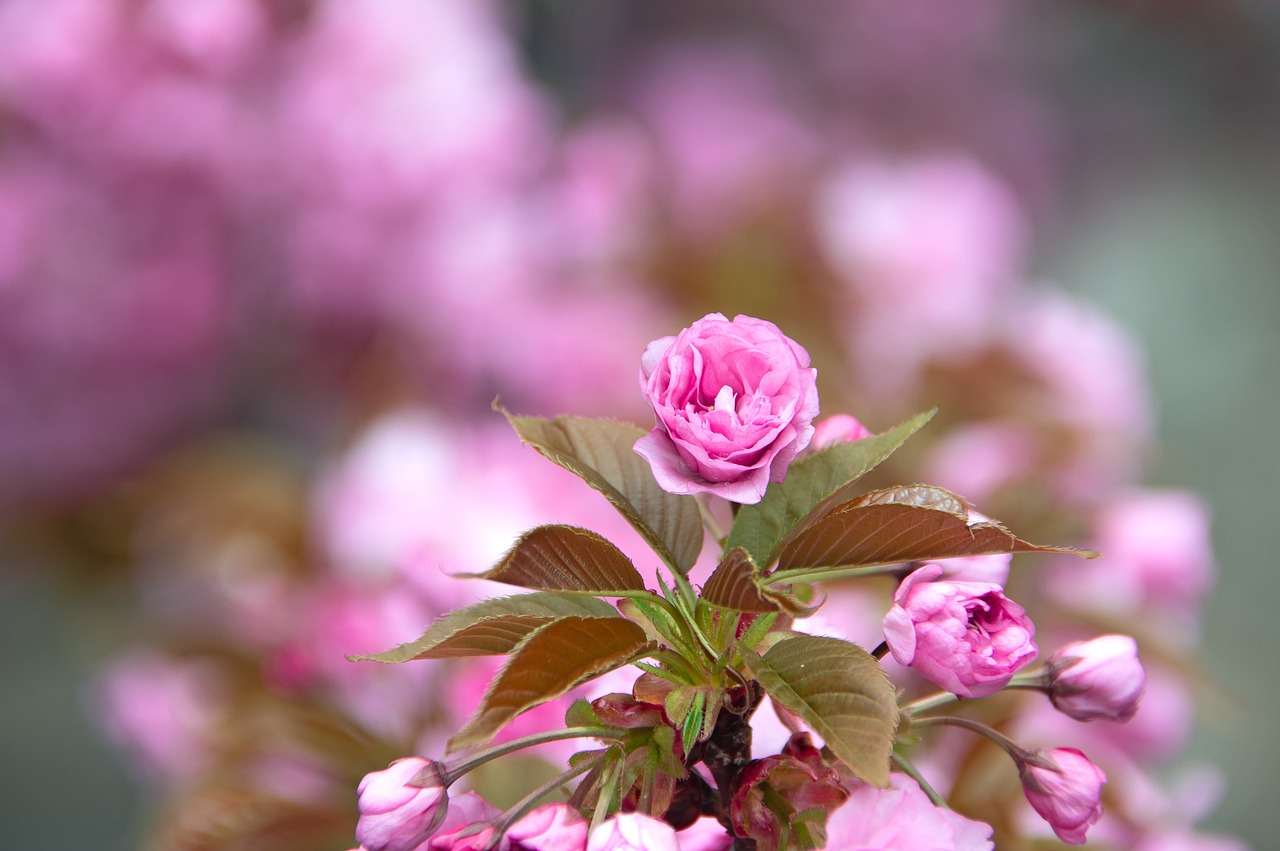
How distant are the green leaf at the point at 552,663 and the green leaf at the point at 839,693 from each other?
0.04 m

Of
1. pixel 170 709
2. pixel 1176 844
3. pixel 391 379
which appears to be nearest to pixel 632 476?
pixel 1176 844

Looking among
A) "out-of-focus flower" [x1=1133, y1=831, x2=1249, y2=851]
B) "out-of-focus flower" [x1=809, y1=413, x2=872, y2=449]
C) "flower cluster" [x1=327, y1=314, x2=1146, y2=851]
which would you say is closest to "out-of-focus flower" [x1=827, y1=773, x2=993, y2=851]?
"flower cluster" [x1=327, y1=314, x2=1146, y2=851]

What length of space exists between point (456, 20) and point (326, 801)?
2.86 feet

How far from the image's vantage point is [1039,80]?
244cm

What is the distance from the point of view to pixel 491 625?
30cm

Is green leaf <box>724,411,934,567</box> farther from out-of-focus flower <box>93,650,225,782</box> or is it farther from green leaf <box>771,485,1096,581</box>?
out-of-focus flower <box>93,650,225,782</box>

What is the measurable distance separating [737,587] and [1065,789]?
115mm

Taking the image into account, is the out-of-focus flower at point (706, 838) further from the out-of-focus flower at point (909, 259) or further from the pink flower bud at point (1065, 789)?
the out-of-focus flower at point (909, 259)

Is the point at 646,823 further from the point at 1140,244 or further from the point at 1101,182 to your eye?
the point at 1101,182

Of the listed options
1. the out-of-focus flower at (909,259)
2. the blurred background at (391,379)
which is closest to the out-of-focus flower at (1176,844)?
the blurred background at (391,379)

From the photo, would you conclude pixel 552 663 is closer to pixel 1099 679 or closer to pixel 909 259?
pixel 1099 679

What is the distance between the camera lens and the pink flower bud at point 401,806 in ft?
0.95

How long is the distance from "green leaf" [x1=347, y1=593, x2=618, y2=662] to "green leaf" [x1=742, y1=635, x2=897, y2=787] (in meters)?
0.05

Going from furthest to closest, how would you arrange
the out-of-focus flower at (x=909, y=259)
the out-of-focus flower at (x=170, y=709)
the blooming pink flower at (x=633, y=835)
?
the out-of-focus flower at (x=909, y=259) < the out-of-focus flower at (x=170, y=709) < the blooming pink flower at (x=633, y=835)
